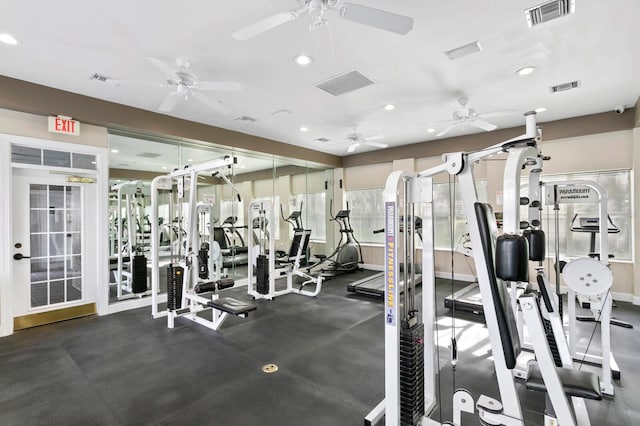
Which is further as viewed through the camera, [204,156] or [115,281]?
[204,156]

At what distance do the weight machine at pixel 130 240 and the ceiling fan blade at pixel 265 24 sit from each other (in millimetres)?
3849

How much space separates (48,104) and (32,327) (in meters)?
2.88

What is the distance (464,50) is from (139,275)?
5487mm

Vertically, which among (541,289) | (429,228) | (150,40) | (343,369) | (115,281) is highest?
(150,40)

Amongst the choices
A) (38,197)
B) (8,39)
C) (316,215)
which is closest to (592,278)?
(8,39)

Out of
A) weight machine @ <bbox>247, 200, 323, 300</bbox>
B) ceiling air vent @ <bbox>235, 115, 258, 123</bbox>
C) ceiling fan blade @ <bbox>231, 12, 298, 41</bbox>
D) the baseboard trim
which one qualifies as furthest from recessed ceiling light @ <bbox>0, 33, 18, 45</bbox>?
weight machine @ <bbox>247, 200, 323, 300</bbox>

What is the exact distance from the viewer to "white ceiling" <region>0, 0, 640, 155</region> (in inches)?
102

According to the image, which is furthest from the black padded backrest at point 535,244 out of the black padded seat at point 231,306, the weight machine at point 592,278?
the black padded seat at point 231,306

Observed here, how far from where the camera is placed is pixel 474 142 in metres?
6.59

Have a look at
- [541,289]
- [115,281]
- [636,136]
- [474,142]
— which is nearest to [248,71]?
[541,289]

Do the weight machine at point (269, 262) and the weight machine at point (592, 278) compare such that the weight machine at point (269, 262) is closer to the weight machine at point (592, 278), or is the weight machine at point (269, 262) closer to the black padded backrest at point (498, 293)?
the weight machine at point (592, 278)

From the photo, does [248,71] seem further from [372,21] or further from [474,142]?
[474,142]

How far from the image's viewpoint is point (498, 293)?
62.6 inches

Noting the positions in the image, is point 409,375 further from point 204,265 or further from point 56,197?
point 56,197
